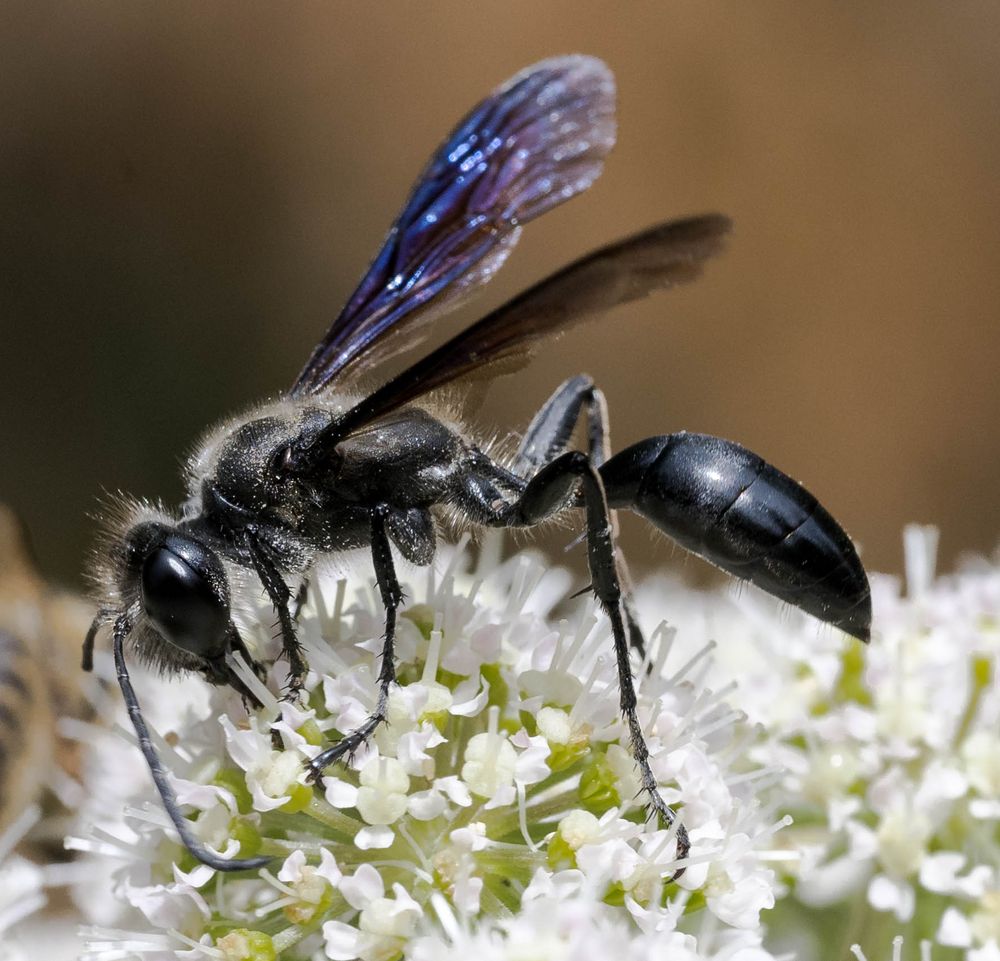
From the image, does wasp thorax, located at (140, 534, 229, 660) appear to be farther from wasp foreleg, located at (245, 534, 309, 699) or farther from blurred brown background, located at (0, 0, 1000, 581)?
blurred brown background, located at (0, 0, 1000, 581)

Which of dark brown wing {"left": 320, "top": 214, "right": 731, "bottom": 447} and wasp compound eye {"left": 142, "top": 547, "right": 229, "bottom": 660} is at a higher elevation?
dark brown wing {"left": 320, "top": 214, "right": 731, "bottom": 447}

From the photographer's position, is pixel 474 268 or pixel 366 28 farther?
pixel 366 28

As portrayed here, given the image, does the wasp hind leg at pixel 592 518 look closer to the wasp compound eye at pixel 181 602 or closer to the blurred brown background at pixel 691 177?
the wasp compound eye at pixel 181 602

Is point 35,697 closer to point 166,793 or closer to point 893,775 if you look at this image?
point 166,793

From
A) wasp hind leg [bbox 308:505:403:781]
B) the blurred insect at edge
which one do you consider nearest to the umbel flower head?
wasp hind leg [bbox 308:505:403:781]

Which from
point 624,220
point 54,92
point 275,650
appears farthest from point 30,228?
point 275,650

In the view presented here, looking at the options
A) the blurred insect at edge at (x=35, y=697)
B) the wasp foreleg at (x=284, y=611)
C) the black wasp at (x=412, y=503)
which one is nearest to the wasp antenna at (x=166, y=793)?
the black wasp at (x=412, y=503)

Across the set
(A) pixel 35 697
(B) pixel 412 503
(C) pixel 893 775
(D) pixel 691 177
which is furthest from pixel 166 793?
(D) pixel 691 177

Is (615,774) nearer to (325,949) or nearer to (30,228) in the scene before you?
(325,949)
